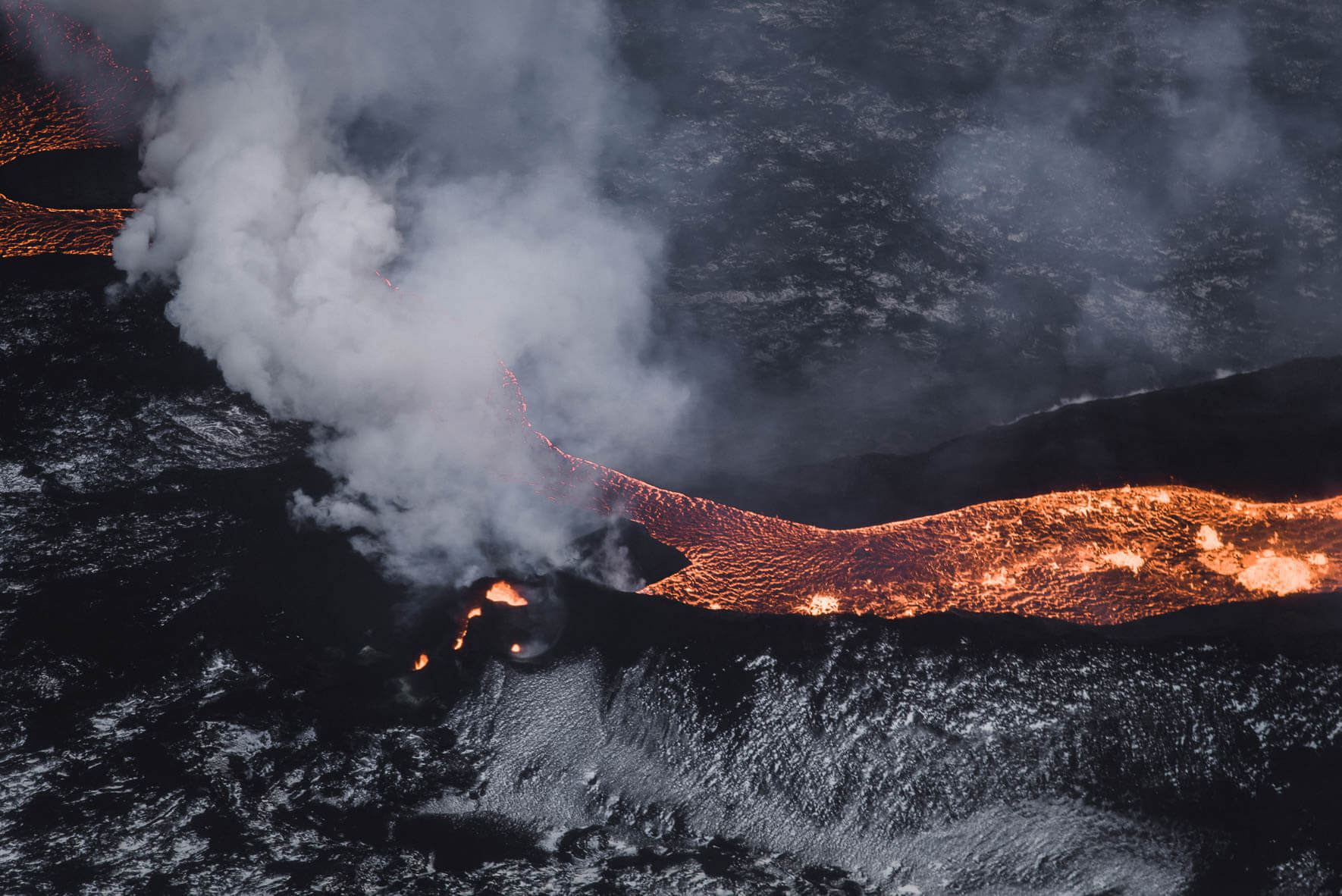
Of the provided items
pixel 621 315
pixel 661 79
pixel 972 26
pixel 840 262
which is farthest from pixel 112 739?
pixel 972 26

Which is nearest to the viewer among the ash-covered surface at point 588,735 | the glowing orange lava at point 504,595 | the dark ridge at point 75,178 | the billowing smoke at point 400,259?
the ash-covered surface at point 588,735

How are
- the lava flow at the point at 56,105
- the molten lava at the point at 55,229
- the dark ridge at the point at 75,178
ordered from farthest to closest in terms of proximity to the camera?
the dark ridge at the point at 75,178 < the lava flow at the point at 56,105 < the molten lava at the point at 55,229

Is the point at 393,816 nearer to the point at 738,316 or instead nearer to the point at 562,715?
the point at 562,715

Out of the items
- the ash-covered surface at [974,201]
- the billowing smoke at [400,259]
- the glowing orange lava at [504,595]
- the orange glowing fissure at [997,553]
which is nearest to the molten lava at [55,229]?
the billowing smoke at [400,259]

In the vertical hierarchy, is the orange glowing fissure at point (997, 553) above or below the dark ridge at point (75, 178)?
below

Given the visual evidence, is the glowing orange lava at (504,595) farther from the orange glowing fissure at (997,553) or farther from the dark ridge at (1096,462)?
the dark ridge at (1096,462)

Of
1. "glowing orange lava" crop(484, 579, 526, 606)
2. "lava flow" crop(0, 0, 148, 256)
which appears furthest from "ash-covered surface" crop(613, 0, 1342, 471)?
"lava flow" crop(0, 0, 148, 256)
